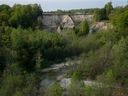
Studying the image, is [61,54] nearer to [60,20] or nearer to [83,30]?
[83,30]

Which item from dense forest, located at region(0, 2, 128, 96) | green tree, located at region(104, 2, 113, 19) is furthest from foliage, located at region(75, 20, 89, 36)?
green tree, located at region(104, 2, 113, 19)

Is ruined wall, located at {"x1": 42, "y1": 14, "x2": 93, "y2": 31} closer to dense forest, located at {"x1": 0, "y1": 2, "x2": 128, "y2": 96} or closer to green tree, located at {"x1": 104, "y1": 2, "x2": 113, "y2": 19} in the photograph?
dense forest, located at {"x1": 0, "y1": 2, "x2": 128, "y2": 96}

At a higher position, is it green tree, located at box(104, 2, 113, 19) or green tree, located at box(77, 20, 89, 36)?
green tree, located at box(104, 2, 113, 19)

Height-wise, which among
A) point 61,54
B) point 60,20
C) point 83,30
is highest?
point 60,20

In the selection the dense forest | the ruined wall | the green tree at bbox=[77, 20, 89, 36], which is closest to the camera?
the dense forest

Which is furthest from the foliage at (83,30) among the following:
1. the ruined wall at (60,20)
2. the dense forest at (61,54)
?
the ruined wall at (60,20)

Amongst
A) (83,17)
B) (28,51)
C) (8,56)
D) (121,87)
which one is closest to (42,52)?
(28,51)

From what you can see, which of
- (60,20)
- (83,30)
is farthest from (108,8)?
(83,30)

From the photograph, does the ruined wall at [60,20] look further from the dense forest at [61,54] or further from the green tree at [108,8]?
the green tree at [108,8]

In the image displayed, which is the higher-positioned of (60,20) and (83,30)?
(60,20)
